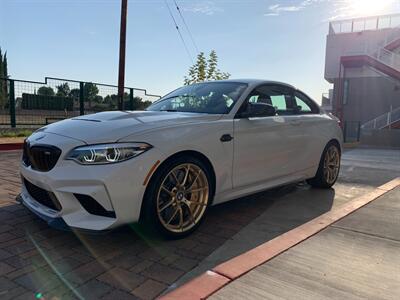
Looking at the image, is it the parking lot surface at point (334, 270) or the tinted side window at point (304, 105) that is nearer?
the parking lot surface at point (334, 270)

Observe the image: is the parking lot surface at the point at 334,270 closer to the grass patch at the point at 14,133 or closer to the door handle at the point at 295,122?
the door handle at the point at 295,122

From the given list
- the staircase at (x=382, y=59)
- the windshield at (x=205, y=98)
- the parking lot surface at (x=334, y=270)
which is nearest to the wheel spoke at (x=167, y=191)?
the parking lot surface at (x=334, y=270)

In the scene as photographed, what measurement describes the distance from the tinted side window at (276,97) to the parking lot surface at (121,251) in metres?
1.22

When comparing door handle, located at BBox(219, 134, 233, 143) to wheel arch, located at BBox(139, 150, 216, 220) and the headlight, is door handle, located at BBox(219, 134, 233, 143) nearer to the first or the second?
wheel arch, located at BBox(139, 150, 216, 220)

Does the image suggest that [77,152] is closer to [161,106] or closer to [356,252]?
[161,106]

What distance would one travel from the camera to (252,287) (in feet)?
8.24

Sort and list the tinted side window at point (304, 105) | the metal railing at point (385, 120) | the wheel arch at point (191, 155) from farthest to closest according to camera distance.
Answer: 1. the metal railing at point (385, 120)
2. the tinted side window at point (304, 105)
3. the wheel arch at point (191, 155)

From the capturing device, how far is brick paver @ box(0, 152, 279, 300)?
8.09 ft

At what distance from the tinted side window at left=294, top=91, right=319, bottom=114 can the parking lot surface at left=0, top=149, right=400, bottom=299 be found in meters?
1.28

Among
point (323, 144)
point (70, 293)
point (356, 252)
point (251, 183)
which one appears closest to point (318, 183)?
point (323, 144)

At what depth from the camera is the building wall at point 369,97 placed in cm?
2255

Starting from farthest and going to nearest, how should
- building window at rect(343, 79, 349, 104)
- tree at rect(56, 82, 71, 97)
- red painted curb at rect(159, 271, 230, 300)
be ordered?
building window at rect(343, 79, 349, 104)
tree at rect(56, 82, 71, 97)
red painted curb at rect(159, 271, 230, 300)

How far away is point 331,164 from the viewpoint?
5.55 metres

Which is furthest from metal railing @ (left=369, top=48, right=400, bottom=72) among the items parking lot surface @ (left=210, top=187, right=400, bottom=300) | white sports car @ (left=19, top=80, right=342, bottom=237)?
parking lot surface @ (left=210, top=187, right=400, bottom=300)
